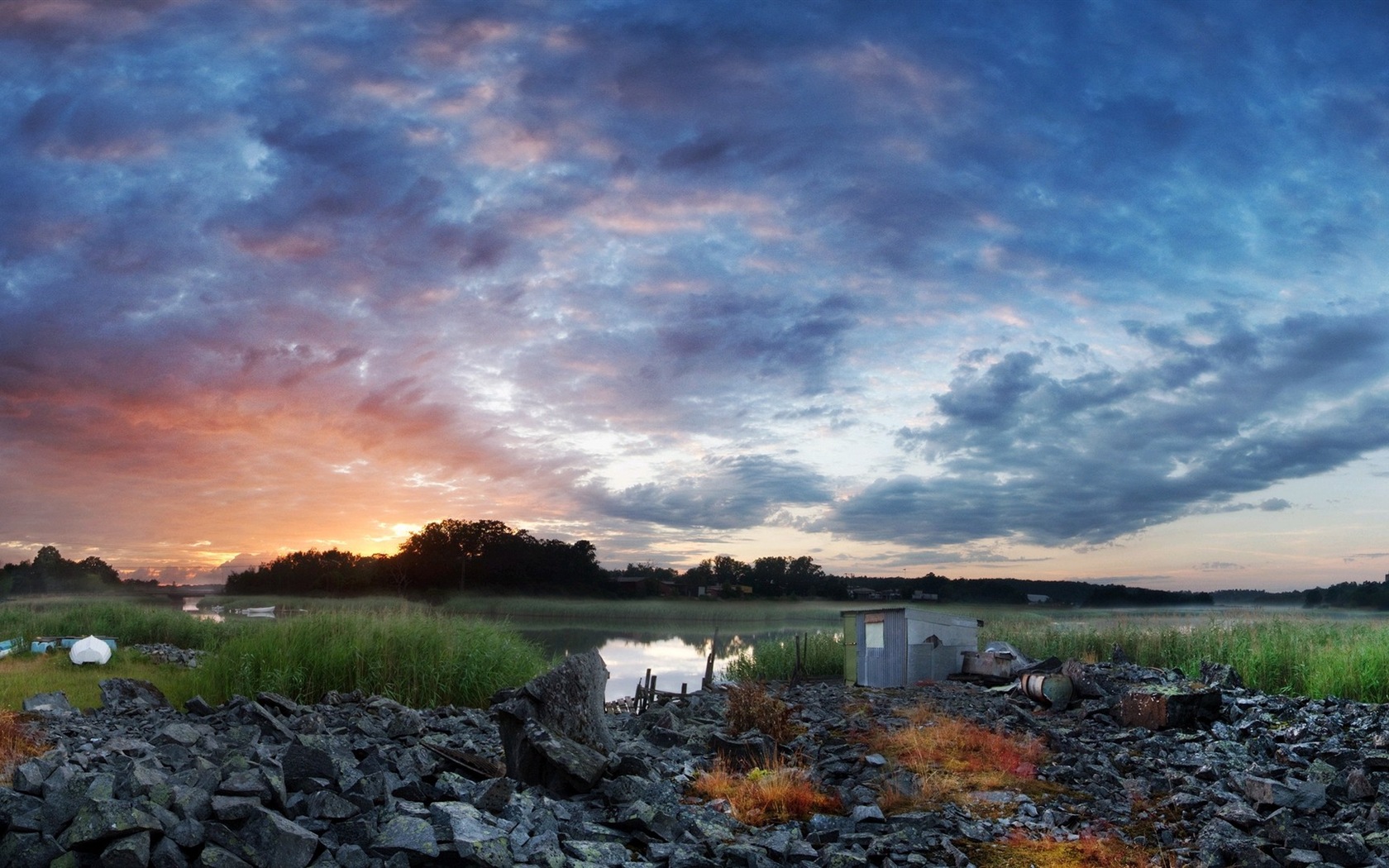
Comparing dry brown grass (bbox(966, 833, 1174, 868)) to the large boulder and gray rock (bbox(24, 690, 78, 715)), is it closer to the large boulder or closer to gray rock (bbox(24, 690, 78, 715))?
the large boulder

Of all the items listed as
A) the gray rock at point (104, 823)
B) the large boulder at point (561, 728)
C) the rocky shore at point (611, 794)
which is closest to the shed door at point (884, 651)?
the rocky shore at point (611, 794)

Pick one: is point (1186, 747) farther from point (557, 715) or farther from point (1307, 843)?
point (557, 715)

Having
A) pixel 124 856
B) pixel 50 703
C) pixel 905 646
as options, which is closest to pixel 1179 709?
pixel 905 646

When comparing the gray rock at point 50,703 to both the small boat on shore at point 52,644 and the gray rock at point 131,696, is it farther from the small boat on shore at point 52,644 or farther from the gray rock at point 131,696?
the small boat on shore at point 52,644

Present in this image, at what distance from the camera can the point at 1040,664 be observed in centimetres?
2420

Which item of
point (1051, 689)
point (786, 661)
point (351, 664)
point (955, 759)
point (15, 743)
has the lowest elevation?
point (786, 661)

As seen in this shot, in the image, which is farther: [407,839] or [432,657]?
[432,657]

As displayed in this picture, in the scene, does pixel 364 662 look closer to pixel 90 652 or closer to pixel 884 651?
pixel 90 652

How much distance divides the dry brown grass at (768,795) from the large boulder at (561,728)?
1.60 metres

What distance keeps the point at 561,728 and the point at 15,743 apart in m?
7.17

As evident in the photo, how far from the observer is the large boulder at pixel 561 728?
1113 cm

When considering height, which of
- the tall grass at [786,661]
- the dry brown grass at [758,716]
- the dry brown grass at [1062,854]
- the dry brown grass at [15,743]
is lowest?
the tall grass at [786,661]

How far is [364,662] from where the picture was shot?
19.5 meters

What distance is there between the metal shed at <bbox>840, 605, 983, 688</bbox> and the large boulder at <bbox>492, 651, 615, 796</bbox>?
15157 millimetres
